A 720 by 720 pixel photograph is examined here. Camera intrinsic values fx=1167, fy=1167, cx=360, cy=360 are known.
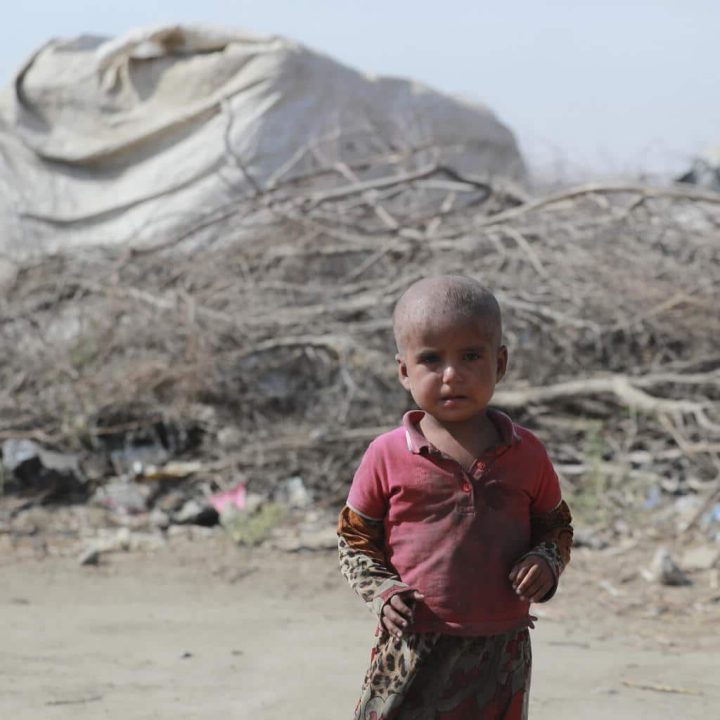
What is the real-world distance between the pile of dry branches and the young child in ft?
11.2

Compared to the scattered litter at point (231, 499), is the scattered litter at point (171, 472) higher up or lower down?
lower down

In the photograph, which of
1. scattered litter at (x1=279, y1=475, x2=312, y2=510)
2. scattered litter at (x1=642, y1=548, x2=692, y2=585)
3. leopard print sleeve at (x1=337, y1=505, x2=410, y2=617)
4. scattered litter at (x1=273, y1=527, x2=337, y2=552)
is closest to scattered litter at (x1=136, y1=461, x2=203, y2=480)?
Answer: scattered litter at (x1=279, y1=475, x2=312, y2=510)

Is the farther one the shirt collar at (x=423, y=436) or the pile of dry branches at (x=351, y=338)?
the pile of dry branches at (x=351, y=338)

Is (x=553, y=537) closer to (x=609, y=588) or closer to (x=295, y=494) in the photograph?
(x=609, y=588)

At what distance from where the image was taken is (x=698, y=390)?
5617 millimetres

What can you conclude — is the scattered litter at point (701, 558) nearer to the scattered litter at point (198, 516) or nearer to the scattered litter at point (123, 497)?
the scattered litter at point (198, 516)

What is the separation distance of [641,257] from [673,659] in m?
2.84

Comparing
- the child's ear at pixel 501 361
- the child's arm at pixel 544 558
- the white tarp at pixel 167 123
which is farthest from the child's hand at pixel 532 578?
the white tarp at pixel 167 123

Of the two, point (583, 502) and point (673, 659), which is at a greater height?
point (673, 659)

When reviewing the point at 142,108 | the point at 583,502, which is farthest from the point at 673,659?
the point at 142,108

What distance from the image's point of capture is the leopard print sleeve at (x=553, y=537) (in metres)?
1.79

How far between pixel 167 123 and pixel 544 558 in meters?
7.17

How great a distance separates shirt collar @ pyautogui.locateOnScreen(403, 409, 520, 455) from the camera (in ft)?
5.88

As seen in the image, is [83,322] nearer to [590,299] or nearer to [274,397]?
[274,397]
